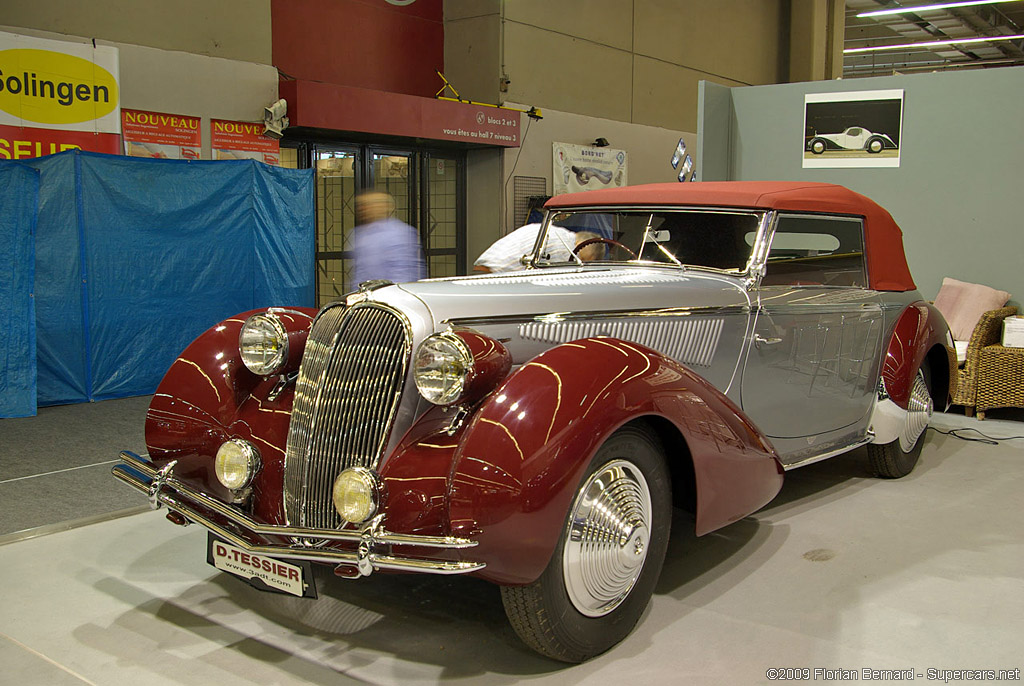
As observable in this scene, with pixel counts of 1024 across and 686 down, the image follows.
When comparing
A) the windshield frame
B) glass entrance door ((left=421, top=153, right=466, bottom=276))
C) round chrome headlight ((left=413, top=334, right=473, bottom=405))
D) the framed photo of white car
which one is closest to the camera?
round chrome headlight ((left=413, top=334, right=473, bottom=405))

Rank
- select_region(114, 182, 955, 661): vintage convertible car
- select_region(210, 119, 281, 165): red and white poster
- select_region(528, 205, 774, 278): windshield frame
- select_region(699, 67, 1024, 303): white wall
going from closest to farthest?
select_region(114, 182, 955, 661): vintage convertible car, select_region(528, 205, 774, 278): windshield frame, select_region(699, 67, 1024, 303): white wall, select_region(210, 119, 281, 165): red and white poster

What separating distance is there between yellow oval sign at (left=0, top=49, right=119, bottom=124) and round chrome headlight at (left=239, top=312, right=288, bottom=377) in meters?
4.46

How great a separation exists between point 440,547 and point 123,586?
154cm

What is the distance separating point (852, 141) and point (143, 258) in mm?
5666

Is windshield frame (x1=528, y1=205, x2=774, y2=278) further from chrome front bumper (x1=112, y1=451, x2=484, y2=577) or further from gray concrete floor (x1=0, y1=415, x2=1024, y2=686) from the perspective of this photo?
chrome front bumper (x1=112, y1=451, x2=484, y2=577)

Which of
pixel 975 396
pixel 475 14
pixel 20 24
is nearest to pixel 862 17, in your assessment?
pixel 475 14

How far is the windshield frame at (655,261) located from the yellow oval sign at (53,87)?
14.2ft

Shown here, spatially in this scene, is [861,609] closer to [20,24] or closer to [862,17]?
[20,24]

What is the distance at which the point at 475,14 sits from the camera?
10.4m

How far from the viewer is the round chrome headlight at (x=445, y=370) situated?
2.40m

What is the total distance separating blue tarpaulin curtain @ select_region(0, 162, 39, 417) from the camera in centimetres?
571

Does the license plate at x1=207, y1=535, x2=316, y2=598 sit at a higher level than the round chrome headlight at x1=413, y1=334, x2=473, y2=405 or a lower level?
lower

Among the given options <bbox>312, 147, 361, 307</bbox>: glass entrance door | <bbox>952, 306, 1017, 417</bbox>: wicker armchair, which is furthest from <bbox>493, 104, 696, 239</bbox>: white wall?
<bbox>952, 306, 1017, 417</bbox>: wicker armchair

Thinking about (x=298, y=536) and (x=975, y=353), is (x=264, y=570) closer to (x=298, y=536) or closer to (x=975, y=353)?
(x=298, y=536)
